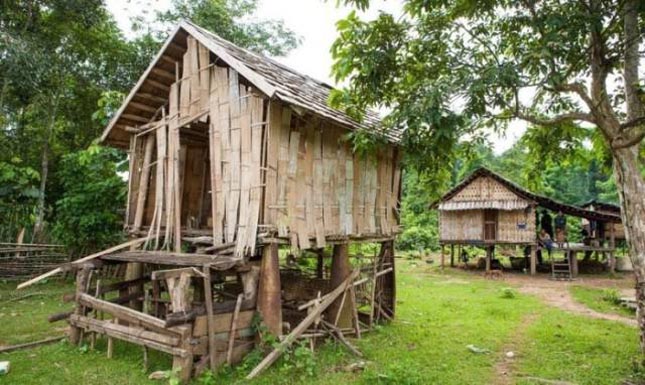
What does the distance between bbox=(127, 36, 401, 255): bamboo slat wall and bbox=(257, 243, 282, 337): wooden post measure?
0.48 m

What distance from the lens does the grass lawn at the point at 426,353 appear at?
802 cm

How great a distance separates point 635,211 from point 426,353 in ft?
16.2

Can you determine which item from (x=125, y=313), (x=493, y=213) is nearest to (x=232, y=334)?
(x=125, y=313)

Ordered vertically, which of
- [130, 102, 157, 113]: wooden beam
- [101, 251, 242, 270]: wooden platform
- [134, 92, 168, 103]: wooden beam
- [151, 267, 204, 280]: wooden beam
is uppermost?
[134, 92, 168, 103]: wooden beam

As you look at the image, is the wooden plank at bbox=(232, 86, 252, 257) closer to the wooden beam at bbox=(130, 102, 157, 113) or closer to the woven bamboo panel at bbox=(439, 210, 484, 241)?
the wooden beam at bbox=(130, 102, 157, 113)

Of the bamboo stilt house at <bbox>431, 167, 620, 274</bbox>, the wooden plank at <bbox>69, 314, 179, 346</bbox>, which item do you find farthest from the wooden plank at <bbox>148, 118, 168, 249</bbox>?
the bamboo stilt house at <bbox>431, 167, 620, 274</bbox>

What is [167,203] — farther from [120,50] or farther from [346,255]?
[120,50]

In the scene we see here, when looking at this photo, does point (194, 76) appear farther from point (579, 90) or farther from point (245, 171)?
point (579, 90)

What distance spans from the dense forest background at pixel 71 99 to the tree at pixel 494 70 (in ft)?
18.3

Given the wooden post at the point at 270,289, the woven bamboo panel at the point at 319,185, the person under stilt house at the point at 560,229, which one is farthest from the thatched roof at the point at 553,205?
the wooden post at the point at 270,289

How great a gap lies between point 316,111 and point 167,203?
4.03 m

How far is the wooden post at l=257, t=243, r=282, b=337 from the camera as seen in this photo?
864 centimetres

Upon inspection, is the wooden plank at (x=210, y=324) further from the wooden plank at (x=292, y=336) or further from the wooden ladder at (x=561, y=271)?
the wooden ladder at (x=561, y=271)

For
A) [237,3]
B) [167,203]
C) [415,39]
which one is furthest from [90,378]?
[237,3]
